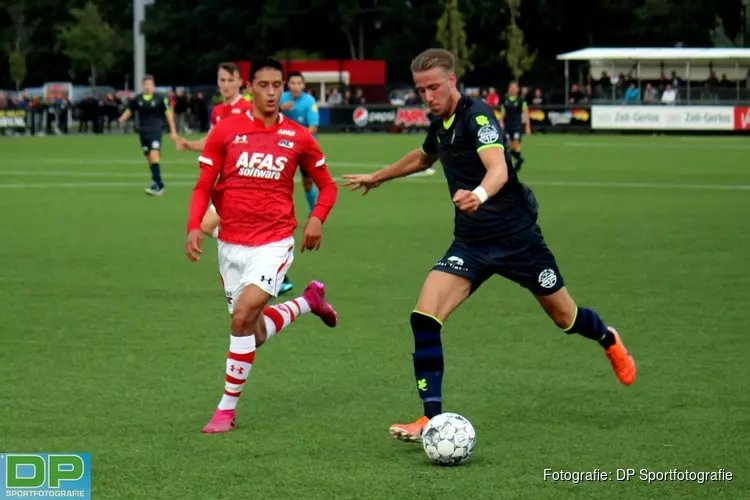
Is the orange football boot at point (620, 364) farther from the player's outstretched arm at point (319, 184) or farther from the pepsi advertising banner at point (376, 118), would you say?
the pepsi advertising banner at point (376, 118)

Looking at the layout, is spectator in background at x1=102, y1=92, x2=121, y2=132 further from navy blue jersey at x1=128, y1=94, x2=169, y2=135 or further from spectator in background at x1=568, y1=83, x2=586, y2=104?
navy blue jersey at x1=128, y1=94, x2=169, y2=135

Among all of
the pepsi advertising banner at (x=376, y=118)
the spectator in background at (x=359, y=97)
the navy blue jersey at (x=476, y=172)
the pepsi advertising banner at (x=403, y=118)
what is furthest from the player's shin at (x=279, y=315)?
the spectator in background at (x=359, y=97)

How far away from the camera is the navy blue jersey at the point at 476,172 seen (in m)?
8.41

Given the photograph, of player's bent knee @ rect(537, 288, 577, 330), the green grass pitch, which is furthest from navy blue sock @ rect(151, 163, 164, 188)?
player's bent knee @ rect(537, 288, 577, 330)

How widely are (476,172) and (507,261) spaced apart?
566mm

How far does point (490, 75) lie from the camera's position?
93375 mm

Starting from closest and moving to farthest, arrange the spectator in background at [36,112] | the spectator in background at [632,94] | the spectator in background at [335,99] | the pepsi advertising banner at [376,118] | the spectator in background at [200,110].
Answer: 1. the spectator in background at [632,94]
2. the pepsi advertising banner at [376,118]
3. the spectator in background at [36,112]
4. the spectator in background at [200,110]
5. the spectator in background at [335,99]

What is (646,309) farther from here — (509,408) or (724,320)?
(509,408)

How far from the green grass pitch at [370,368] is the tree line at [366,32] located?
62.8 m

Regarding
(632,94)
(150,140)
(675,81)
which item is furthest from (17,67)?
(150,140)

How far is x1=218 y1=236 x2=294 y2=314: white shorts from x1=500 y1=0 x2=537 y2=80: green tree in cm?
7448

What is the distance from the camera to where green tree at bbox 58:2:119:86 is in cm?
9950

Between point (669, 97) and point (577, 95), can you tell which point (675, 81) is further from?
point (577, 95)

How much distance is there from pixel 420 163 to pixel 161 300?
223 inches
